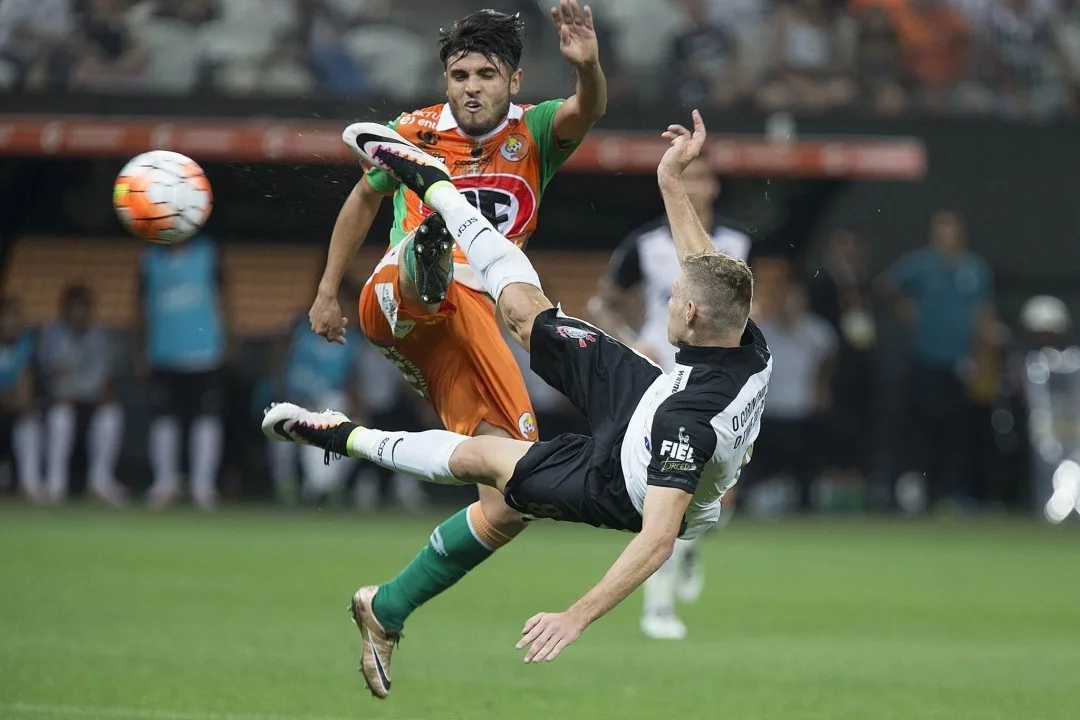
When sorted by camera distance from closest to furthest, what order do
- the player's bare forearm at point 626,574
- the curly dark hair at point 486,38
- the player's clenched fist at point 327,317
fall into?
the player's bare forearm at point 626,574
the curly dark hair at point 486,38
the player's clenched fist at point 327,317

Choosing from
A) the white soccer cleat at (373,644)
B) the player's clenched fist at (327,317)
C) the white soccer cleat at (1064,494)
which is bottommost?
the white soccer cleat at (1064,494)

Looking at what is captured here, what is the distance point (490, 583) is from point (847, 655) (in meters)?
3.92

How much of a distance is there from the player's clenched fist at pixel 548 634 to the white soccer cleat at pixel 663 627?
14.1 ft

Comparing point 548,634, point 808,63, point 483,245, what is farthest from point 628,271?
point 808,63

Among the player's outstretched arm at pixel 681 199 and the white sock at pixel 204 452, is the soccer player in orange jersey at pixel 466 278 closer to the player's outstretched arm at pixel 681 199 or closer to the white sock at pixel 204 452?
the player's outstretched arm at pixel 681 199

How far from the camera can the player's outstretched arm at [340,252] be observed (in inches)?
278

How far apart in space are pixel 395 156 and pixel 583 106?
2.69 ft

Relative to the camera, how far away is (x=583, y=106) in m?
6.88

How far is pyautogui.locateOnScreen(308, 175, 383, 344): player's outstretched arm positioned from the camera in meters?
7.05

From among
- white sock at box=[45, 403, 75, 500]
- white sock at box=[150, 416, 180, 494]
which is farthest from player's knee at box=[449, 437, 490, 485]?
white sock at box=[45, 403, 75, 500]

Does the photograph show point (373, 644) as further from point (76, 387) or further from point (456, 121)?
point (76, 387)

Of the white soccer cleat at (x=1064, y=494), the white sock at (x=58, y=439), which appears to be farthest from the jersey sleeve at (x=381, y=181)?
the white soccer cleat at (x=1064, y=494)

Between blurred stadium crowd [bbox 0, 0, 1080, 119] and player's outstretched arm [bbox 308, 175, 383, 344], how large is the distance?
30.9ft

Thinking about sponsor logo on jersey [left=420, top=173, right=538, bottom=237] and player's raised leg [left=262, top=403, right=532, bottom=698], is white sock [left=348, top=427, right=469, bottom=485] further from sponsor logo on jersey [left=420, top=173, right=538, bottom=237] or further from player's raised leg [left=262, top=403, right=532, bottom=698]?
sponsor logo on jersey [left=420, top=173, right=538, bottom=237]
